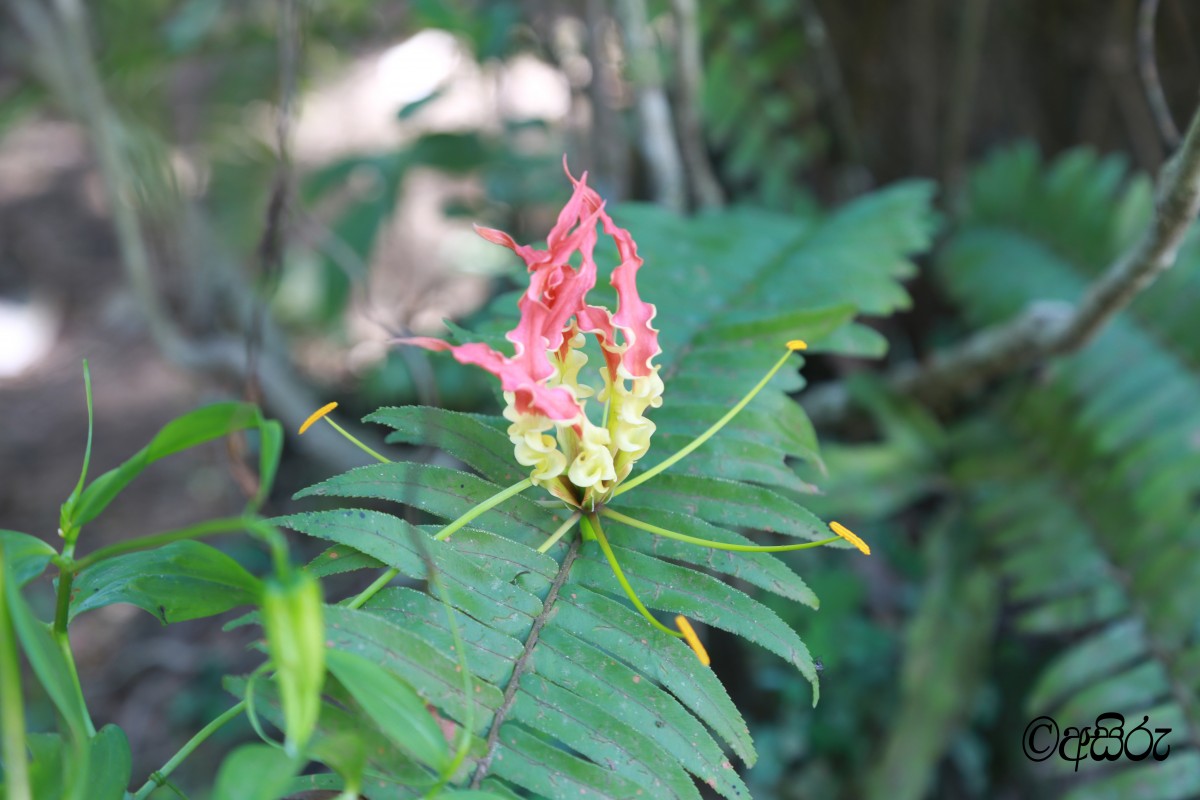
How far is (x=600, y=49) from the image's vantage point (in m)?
1.53

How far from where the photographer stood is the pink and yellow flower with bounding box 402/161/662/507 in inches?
22.7

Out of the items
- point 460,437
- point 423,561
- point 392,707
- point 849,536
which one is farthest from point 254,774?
point 849,536

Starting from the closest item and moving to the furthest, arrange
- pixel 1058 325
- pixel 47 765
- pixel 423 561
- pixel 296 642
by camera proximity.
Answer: pixel 296 642, pixel 47 765, pixel 423 561, pixel 1058 325

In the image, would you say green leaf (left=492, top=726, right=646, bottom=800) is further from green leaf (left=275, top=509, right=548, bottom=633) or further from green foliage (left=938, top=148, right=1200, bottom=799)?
green foliage (left=938, top=148, right=1200, bottom=799)

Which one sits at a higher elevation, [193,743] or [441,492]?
[441,492]

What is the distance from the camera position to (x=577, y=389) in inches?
25.0

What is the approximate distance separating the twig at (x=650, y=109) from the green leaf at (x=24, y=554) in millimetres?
1212

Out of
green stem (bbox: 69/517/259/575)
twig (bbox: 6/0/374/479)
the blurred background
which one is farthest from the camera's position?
twig (bbox: 6/0/374/479)

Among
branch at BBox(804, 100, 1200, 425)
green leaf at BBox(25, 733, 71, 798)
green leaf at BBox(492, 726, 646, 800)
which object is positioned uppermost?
branch at BBox(804, 100, 1200, 425)

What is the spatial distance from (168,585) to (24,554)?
0.33 ft

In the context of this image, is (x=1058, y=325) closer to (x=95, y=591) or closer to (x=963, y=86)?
(x=963, y=86)

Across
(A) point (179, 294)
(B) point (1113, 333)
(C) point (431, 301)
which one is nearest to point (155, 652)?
(A) point (179, 294)

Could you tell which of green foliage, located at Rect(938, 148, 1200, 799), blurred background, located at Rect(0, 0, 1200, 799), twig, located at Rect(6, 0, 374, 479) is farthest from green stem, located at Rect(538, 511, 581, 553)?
twig, located at Rect(6, 0, 374, 479)

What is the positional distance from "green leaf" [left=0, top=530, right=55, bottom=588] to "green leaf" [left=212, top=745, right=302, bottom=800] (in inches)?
6.3
